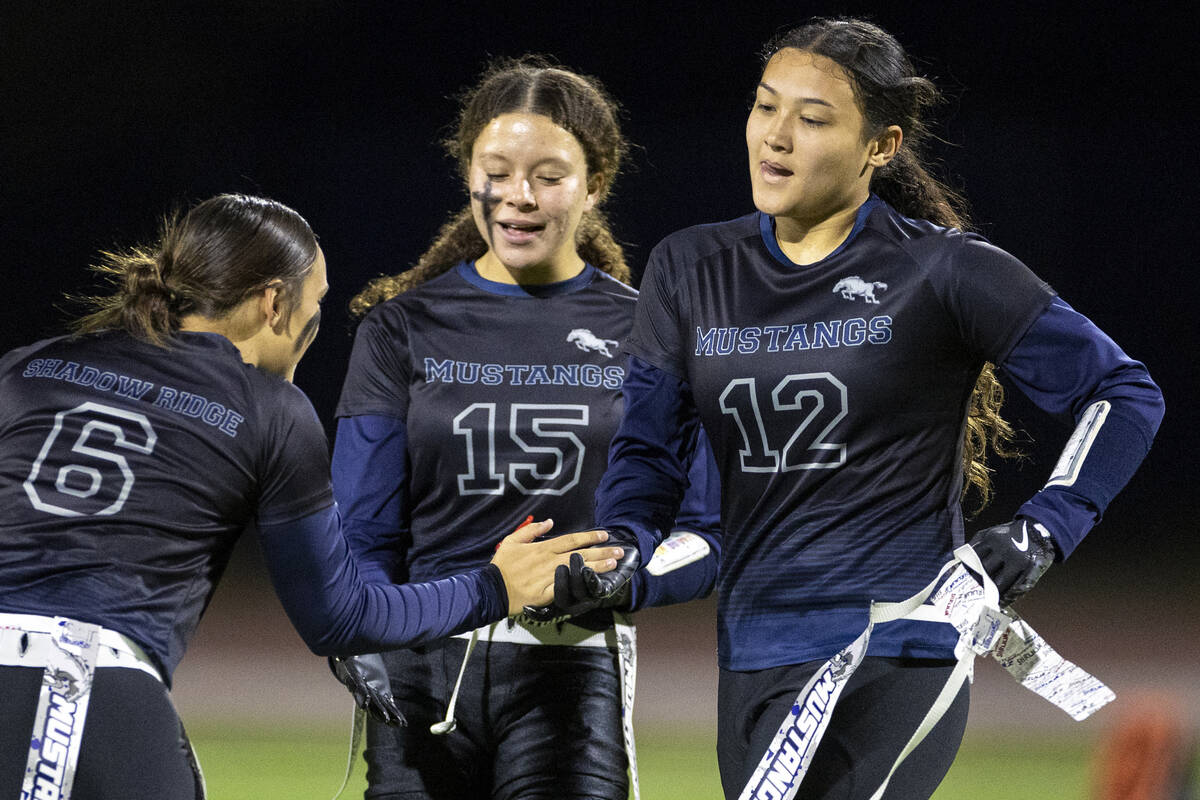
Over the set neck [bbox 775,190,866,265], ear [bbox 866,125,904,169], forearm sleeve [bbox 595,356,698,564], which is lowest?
forearm sleeve [bbox 595,356,698,564]

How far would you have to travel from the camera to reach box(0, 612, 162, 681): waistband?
1925 mm

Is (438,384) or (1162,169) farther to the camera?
(1162,169)

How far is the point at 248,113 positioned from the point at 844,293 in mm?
7277

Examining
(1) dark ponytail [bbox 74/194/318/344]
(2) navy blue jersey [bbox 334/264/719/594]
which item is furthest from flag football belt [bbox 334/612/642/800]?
(1) dark ponytail [bbox 74/194/318/344]

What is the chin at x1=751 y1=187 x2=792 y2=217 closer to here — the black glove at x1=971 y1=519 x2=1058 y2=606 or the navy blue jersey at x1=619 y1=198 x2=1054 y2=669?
the navy blue jersey at x1=619 y1=198 x2=1054 y2=669

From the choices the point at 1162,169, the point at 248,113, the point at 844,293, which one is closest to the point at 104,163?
the point at 248,113

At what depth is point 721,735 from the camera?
88.0 inches

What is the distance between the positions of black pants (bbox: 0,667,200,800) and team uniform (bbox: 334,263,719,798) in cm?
69

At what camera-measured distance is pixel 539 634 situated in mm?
2660

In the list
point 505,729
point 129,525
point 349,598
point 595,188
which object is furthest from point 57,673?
point 595,188

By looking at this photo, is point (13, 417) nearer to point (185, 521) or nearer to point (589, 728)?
point (185, 521)

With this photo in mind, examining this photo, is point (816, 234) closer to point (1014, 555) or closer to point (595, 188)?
point (1014, 555)

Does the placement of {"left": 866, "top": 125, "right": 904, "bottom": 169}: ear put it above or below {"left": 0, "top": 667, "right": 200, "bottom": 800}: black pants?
above

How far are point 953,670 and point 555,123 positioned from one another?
1.40 metres
